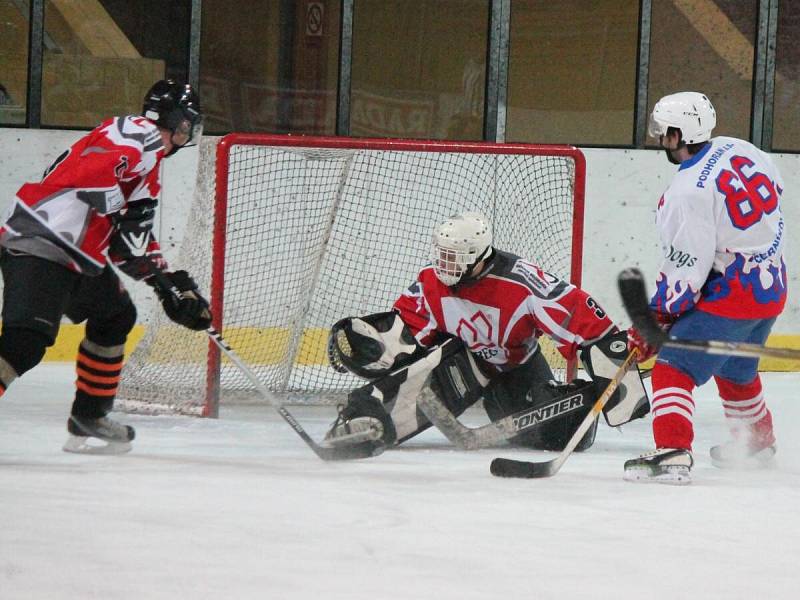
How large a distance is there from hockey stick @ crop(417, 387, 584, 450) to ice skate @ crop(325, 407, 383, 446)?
6.7 inches


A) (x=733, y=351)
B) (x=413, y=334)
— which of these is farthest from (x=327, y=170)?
(x=733, y=351)

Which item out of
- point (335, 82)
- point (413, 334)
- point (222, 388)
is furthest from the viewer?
point (335, 82)

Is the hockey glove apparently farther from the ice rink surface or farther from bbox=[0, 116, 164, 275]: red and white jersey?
bbox=[0, 116, 164, 275]: red and white jersey

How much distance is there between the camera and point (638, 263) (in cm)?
658

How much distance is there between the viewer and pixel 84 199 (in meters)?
3.53

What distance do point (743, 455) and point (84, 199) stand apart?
1.96 meters

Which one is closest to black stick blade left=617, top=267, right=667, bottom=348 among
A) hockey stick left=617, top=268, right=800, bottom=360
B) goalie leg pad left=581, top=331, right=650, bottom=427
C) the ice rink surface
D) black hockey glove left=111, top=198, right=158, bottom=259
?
hockey stick left=617, top=268, right=800, bottom=360

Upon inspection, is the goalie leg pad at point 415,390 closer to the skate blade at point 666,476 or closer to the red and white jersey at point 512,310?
the red and white jersey at point 512,310

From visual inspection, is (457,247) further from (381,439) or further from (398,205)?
(398,205)

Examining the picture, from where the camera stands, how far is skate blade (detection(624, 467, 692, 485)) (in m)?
3.53

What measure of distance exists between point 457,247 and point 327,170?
6.72ft

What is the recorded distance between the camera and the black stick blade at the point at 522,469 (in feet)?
11.8

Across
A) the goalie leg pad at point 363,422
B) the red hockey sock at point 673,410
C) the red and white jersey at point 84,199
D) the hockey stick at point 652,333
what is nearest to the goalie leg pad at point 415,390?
the goalie leg pad at point 363,422

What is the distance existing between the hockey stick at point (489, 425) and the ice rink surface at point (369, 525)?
0.06 meters
